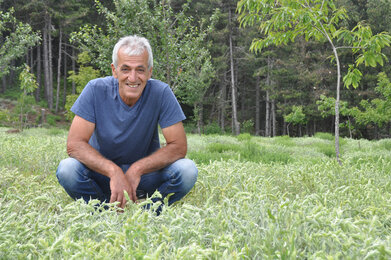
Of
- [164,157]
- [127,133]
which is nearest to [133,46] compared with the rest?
[127,133]

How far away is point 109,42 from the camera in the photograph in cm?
1171

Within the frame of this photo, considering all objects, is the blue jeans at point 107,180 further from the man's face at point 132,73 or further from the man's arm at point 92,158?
the man's face at point 132,73

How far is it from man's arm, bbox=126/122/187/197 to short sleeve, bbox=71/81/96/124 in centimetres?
62

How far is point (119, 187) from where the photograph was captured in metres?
2.72

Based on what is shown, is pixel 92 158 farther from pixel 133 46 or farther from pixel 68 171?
pixel 133 46

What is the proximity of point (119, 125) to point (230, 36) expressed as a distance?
80.8 feet

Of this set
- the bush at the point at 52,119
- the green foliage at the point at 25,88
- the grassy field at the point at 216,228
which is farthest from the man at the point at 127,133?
the bush at the point at 52,119

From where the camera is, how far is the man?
2.99m

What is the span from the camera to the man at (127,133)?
2.99 m

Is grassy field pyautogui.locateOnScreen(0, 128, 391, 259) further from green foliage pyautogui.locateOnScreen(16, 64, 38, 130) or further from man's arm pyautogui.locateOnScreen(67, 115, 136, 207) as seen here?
A: green foliage pyautogui.locateOnScreen(16, 64, 38, 130)

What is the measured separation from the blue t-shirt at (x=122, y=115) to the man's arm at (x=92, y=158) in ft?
0.33

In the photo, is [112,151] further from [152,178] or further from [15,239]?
[15,239]

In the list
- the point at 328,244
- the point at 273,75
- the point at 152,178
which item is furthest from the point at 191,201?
the point at 273,75

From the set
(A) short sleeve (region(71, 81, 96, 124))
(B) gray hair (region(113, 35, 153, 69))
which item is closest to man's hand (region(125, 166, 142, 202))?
(A) short sleeve (region(71, 81, 96, 124))
